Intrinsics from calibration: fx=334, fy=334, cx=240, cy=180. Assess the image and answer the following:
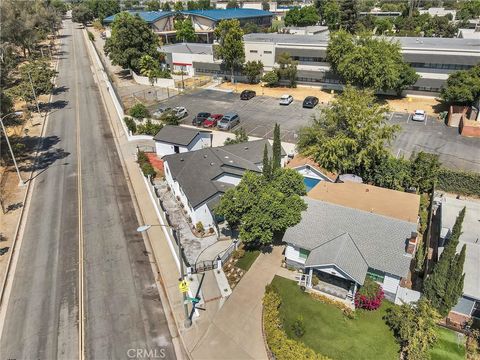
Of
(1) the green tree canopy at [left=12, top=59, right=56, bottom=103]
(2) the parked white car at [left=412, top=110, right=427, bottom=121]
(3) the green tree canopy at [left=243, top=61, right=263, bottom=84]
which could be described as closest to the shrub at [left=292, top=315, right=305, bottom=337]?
(2) the parked white car at [left=412, top=110, right=427, bottom=121]

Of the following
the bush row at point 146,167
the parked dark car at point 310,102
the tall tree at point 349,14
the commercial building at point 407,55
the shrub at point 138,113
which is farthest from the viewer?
the tall tree at point 349,14

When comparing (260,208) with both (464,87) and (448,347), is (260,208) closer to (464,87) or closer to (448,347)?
(448,347)

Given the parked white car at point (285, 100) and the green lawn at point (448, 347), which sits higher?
the parked white car at point (285, 100)

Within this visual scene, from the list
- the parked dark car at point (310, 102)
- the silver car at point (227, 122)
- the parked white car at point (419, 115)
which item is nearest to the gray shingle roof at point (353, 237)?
the silver car at point (227, 122)

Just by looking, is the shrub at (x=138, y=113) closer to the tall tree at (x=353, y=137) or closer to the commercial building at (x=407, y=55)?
the tall tree at (x=353, y=137)

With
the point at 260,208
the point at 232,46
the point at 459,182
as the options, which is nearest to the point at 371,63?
the point at 459,182

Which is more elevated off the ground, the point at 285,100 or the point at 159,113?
the point at 285,100
